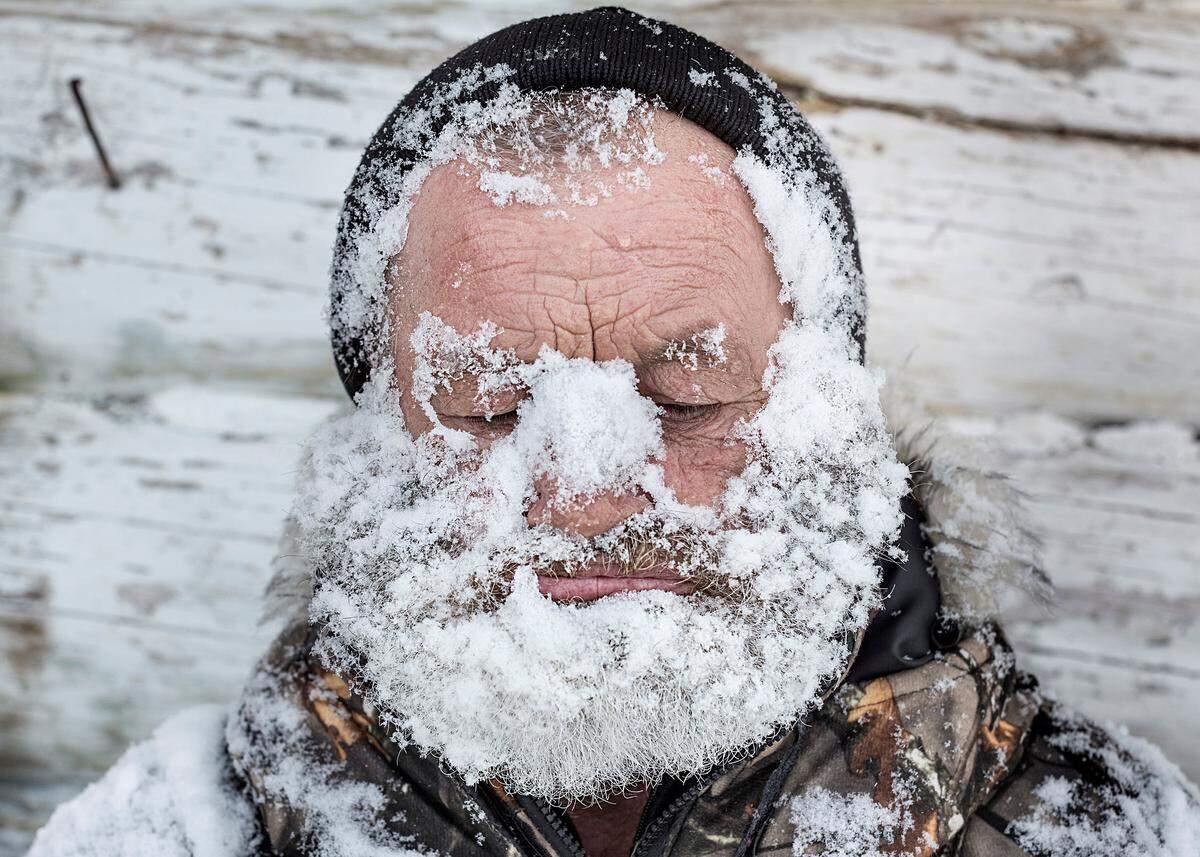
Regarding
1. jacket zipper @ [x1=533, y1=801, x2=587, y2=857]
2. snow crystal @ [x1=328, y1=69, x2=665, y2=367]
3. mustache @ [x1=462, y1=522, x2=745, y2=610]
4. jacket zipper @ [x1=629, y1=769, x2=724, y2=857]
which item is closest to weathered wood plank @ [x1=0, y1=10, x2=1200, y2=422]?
snow crystal @ [x1=328, y1=69, x2=665, y2=367]

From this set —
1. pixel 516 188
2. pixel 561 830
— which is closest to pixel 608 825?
pixel 561 830

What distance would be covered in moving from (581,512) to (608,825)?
65 centimetres

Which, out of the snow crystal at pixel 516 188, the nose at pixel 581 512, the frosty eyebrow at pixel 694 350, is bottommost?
the nose at pixel 581 512

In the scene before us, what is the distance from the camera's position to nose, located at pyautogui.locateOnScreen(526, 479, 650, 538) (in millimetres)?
1264

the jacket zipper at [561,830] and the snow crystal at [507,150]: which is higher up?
the snow crystal at [507,150]

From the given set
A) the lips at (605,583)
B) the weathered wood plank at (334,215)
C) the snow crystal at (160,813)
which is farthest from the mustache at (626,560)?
the weathered wood plank at (334,215)

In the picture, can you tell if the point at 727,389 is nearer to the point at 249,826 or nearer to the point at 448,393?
the point at 448,393

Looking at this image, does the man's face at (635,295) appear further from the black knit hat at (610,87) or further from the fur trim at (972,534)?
the fur trim at (972,534)

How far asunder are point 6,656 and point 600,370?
6.39 ft

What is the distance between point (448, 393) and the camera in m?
1.33

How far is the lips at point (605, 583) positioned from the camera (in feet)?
4.20

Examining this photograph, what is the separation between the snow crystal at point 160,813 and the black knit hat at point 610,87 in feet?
2.55

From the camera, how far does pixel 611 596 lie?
1278 millimetres

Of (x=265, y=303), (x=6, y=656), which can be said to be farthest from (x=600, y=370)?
(x=6, y=656)
